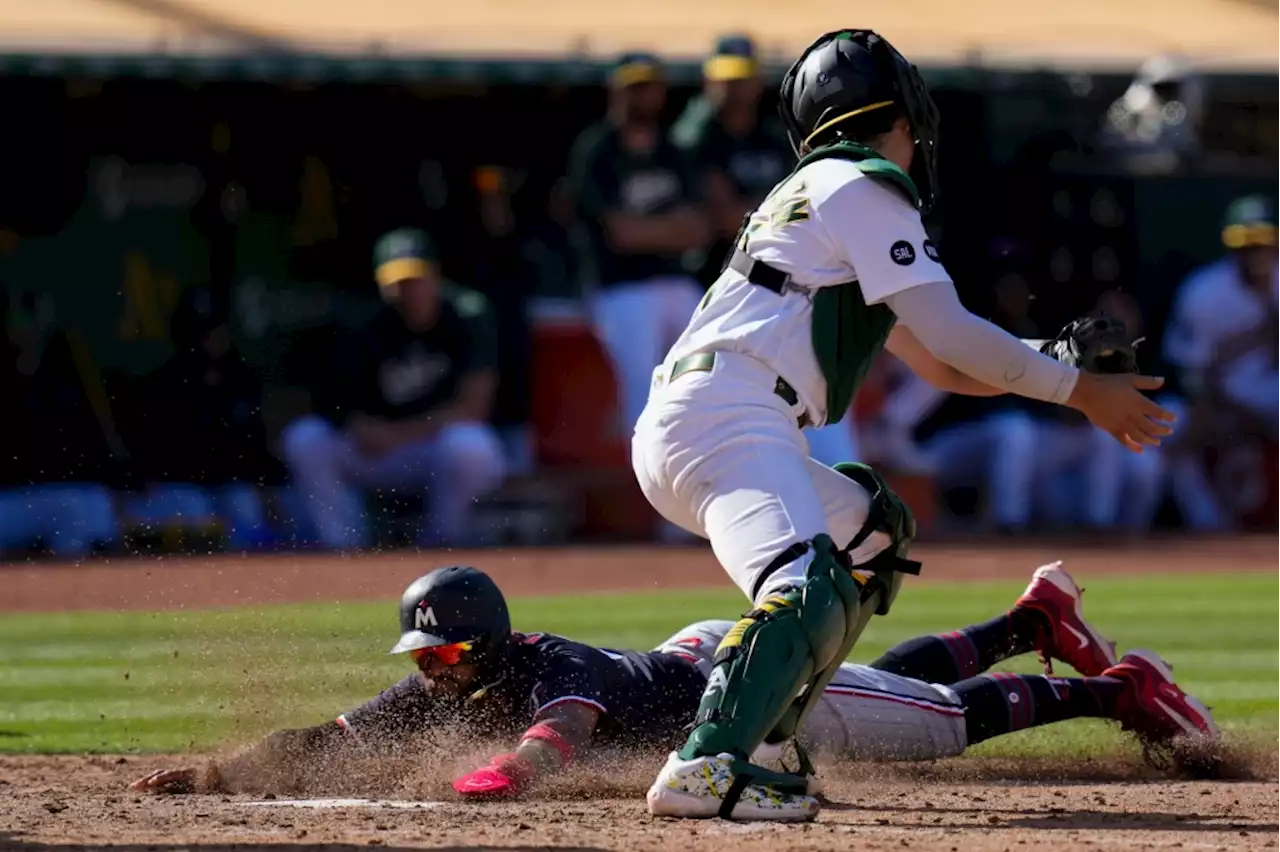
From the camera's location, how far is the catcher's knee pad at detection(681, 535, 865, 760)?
175 inches

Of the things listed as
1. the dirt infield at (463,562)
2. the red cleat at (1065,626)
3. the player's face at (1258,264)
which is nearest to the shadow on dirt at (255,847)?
the red cleat at (1065,626)

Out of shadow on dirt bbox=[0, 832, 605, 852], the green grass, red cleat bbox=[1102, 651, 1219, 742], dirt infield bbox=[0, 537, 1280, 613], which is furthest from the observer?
dirt infield bbox=[0, 537, 1280, 613]

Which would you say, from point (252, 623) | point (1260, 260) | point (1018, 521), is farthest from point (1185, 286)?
point (252, 623)

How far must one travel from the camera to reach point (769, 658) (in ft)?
14.6

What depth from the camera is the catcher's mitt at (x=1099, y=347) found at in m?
4.72

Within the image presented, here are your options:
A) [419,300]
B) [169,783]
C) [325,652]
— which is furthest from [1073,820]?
[419,300]

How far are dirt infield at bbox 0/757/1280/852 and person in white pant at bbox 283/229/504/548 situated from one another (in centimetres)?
667

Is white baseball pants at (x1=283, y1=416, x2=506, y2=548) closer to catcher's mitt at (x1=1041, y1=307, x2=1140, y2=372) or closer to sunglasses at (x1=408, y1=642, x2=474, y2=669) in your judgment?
sunglasses at (x1=408, y1=642, x2=474, y2=669)

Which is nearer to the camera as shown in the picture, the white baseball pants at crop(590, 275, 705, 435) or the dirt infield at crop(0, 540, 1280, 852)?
the dirt infield at crop(0, 540, 1280, 852)

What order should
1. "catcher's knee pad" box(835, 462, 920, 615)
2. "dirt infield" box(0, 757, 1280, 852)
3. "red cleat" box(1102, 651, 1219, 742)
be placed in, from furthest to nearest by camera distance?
"red cleat" box(1102, 651, 1219, 742), "catcher's knee pad" box(835, 462, 920, 615), "dirt infield" box(0, 757, 1280, 852)

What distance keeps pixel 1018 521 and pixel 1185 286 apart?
2175 mm

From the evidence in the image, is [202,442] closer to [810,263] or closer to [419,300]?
[419,300]

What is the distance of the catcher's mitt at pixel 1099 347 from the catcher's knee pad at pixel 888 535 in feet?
1.73

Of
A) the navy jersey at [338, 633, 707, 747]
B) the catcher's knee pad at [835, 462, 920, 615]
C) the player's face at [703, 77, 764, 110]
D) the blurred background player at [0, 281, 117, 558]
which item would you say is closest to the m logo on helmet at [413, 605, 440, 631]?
the navy jersey at [338, 633, 707, 747]
